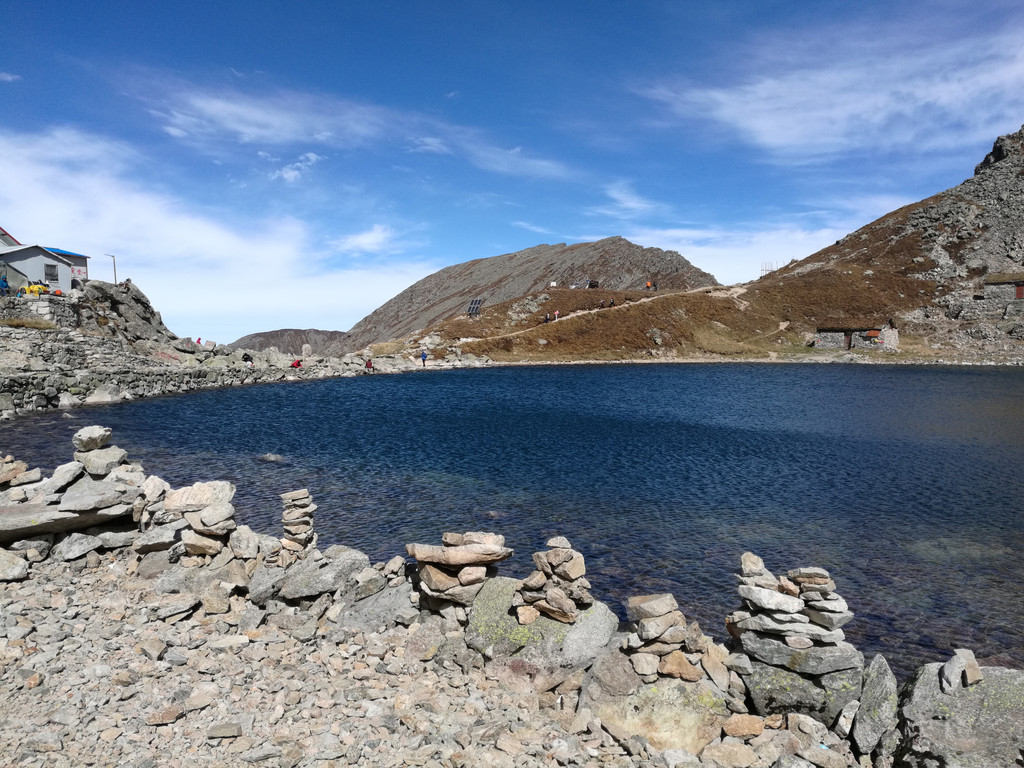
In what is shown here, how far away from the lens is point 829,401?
256 feet

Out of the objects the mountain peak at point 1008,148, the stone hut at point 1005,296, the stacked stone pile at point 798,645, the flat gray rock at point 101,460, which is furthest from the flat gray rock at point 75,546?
the mountain peak at point 1008,148

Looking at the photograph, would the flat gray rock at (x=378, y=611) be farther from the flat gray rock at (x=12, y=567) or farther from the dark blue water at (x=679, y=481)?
the flat gray rock at (x=12, y=567)

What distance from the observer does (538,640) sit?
14695 millimetres

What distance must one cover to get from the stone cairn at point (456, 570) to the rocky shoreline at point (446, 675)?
6 centimetres

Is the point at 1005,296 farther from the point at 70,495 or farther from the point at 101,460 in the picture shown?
the point at 70,495

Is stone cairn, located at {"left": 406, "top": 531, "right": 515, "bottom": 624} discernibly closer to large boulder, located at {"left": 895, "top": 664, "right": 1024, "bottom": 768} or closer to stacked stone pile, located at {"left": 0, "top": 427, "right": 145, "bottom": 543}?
large boulder, located at {"left": 895, "top": 664, "right": 1024, "bottom": 768}

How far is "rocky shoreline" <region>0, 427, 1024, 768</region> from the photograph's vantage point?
11.1m

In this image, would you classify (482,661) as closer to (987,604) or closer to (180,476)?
(987,604)

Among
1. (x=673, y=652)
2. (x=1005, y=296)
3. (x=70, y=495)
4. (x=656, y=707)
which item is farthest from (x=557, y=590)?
(x=1005, y=296)

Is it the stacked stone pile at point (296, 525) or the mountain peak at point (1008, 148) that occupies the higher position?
the mountain peak at point (1008, 148)

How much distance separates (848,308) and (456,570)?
17361 centimetres

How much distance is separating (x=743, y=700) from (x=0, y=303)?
99.9 metres

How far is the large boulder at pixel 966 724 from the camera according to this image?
33.8ft

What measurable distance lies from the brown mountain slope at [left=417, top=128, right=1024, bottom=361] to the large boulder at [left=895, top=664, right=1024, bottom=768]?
144 m
